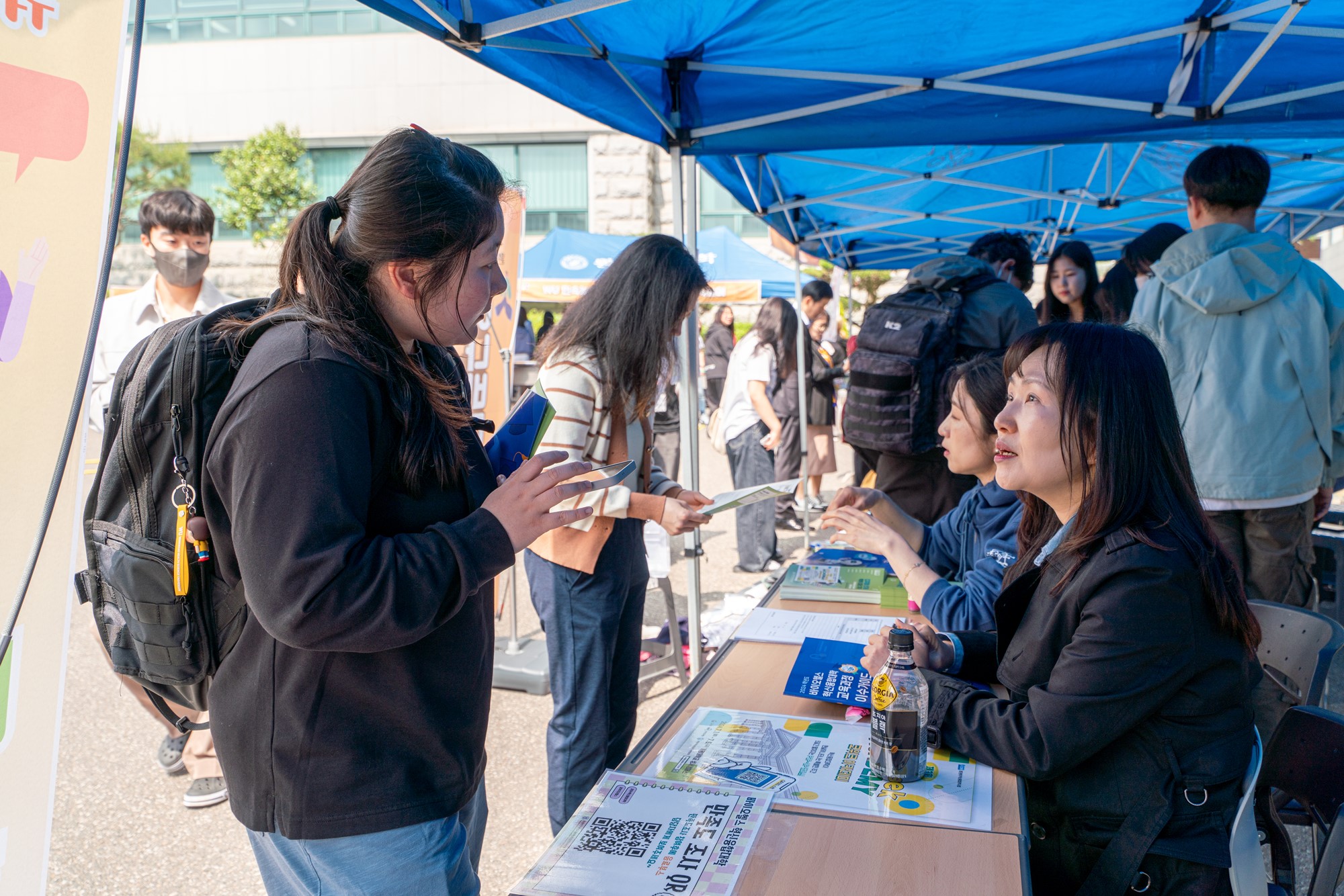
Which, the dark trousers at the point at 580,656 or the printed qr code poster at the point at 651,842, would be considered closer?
the printed qr code poster at the point at 651,842

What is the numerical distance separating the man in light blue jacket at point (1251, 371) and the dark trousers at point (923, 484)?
2.88 feet

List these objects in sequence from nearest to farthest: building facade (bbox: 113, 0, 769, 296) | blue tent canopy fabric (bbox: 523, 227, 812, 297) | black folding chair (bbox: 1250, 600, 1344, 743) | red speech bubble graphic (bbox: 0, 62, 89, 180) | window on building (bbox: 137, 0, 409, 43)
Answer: red speech bubble graphic (bbox: 0, 62, 89, 180), black folding chair (bbox: 1250, 600, 1344, 743), blue tent canopy fabric (bbox: 523, 227, 812, 297), building facade (bbox: 113, 0, 769, 296), window on building (bbox: 137, 0, 409, 43)

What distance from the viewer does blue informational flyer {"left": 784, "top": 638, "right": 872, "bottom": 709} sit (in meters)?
1.69

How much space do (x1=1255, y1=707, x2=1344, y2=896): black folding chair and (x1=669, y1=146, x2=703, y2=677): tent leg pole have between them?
1930mm

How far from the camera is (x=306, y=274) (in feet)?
3.97

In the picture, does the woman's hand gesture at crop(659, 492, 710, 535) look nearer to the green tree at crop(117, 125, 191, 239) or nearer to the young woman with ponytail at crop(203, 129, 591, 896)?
the young woman with ponytail at crop(203, 129, 591, 896)

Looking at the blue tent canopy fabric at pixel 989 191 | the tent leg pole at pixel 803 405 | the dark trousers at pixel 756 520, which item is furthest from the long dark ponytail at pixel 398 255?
the tent leg pole at pixel 803 405

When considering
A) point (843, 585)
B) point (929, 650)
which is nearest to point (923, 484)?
point (843, 585)

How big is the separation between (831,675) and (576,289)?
33.2 feet

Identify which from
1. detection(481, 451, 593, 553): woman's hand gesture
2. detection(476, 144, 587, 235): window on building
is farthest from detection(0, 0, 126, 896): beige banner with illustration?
detection(476, 144, 587, 235): window on building

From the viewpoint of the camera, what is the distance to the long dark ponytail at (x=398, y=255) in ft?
3.87

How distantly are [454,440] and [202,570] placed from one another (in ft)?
1.19

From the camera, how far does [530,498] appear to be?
1.23 m

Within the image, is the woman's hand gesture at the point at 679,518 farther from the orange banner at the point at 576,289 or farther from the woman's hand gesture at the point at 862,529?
the orange banner at the point at 576,289
